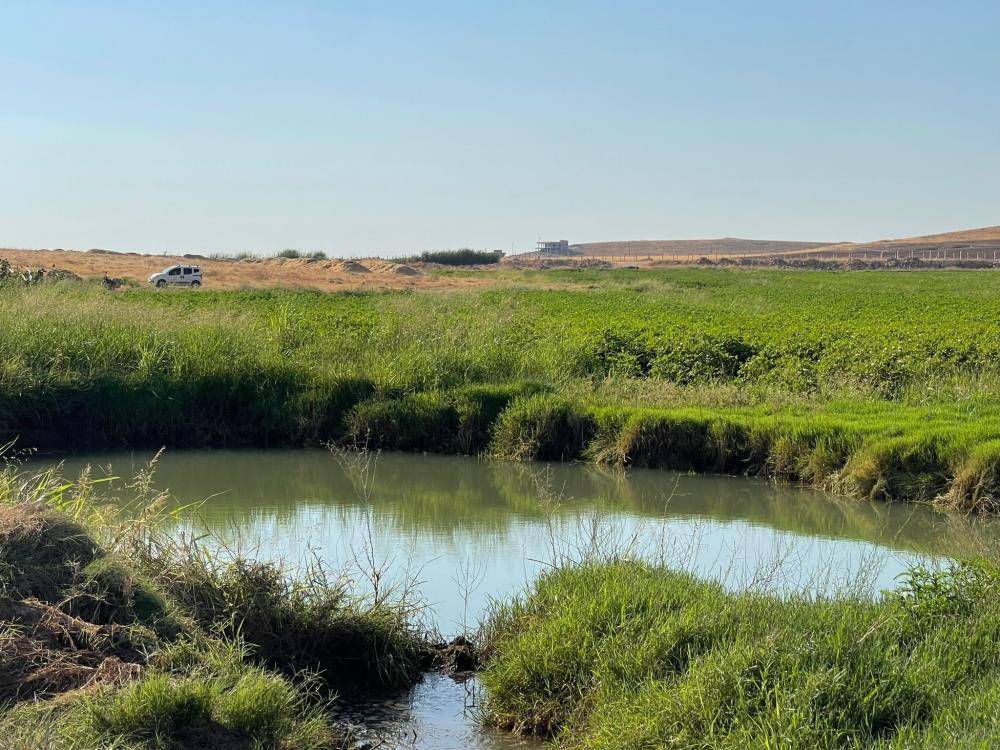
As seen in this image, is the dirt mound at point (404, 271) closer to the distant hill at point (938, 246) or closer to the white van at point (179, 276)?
the white van at point (179, 276)

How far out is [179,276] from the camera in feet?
171

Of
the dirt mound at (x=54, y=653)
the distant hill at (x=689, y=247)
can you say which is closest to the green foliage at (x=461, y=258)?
the distant hill at (x=689, y=247)

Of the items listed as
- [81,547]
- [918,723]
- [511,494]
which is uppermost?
[81,547]

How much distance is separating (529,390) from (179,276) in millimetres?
36897

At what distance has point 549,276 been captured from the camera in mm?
72562

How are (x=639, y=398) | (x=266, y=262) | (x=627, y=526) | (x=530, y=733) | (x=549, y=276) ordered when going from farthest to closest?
(x=266, y=262) < (x=549, y=276) < (x=639, y=398) < (x=627, y=526) < (x=530, y=733)

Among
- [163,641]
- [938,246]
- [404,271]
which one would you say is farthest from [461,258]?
[163,641]

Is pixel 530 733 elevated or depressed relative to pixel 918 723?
depressed

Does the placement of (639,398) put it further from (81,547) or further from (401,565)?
(81,547)

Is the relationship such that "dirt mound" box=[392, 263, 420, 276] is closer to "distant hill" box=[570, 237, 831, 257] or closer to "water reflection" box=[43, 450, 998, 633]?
"water reflection" box=[43, 450, 998, 633]

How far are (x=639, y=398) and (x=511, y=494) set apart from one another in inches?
152

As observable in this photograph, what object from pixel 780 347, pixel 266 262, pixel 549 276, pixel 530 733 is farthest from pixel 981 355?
pixel 266 262

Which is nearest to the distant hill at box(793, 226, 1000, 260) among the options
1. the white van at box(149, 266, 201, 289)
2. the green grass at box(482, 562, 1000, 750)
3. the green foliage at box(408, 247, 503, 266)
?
the green foliage at box(408, 247, 503, 266)

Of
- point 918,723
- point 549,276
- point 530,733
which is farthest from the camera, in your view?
point 549,276
